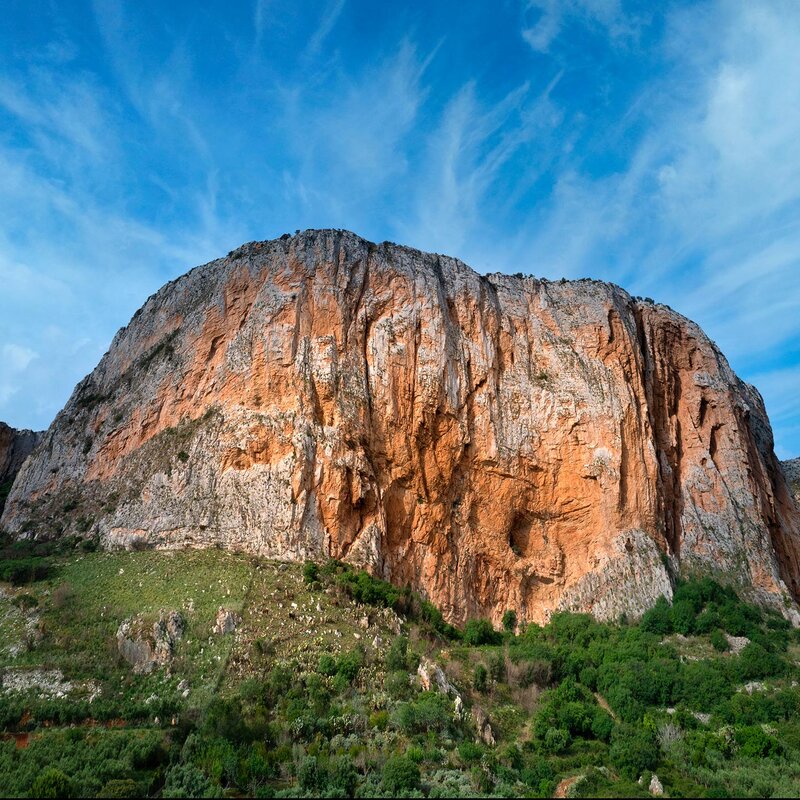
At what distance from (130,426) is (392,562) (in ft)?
63.7

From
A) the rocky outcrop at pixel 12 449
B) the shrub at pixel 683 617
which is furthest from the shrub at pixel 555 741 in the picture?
the rocky outcrop at pixel 12 449

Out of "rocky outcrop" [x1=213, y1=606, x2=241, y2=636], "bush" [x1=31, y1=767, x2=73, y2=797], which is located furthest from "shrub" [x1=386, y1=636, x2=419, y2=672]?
"bush" [x1=31, y1=767, x2=73, y2=797]

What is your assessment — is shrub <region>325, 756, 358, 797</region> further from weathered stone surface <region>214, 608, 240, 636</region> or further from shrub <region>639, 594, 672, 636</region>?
shrub <region>639, 594, 672, 636</region>

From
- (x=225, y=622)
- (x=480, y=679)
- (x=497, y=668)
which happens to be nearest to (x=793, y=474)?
(x=497, y=668)

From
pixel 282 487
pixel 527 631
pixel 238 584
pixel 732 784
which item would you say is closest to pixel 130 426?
pixel 282 487

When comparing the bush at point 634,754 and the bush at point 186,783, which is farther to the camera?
the bush at point 634,754

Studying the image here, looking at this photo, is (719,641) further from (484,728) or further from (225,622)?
(225,622)

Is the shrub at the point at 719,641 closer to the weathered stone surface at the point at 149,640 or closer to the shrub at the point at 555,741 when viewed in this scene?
the shrub at the point at 555,741

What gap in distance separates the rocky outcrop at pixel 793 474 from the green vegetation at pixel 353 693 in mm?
29221

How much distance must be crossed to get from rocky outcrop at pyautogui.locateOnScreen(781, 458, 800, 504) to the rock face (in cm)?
1699

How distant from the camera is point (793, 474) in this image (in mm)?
68312

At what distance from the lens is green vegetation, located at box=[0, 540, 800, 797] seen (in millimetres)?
21578

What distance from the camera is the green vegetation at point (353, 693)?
850 inches

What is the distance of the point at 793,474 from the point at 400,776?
2433 inches
